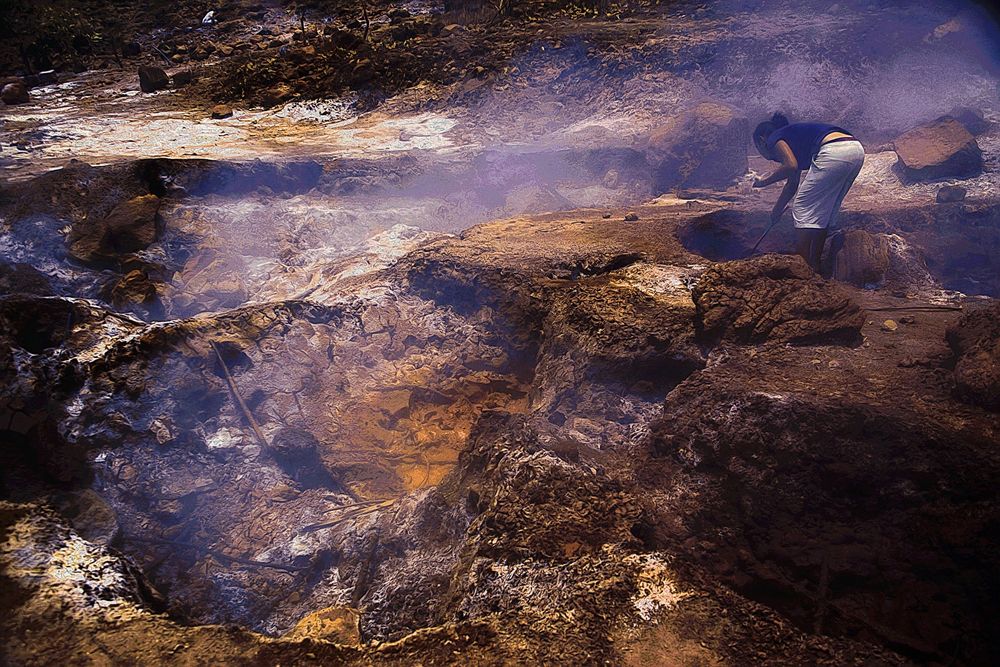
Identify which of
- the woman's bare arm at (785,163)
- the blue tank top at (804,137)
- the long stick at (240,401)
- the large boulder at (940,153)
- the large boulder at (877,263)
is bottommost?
the long stick at (240,401)

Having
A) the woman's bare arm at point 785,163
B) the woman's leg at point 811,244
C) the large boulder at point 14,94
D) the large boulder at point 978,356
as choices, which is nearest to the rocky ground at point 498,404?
the large boulder at point 978,356

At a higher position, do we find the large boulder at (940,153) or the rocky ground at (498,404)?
the large boulder at (940,153)

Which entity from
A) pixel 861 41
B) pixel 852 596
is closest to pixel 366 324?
pixel 852 596

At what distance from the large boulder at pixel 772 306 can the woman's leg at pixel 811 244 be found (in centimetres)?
89

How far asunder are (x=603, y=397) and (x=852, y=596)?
1790 mm

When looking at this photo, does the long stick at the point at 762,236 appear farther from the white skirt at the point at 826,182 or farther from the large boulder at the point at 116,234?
the large boulder at the point at 116,234

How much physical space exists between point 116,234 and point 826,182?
640 cm

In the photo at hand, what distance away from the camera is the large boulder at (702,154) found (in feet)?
23.2

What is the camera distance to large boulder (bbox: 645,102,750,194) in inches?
279

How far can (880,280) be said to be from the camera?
4.23 meters

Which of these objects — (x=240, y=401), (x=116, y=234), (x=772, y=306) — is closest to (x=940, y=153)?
(x=772, y=306)

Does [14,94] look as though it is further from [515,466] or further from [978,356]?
[978,356]

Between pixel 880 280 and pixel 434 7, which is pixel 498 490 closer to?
pixel 880 280

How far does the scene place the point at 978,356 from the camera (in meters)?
2.62
